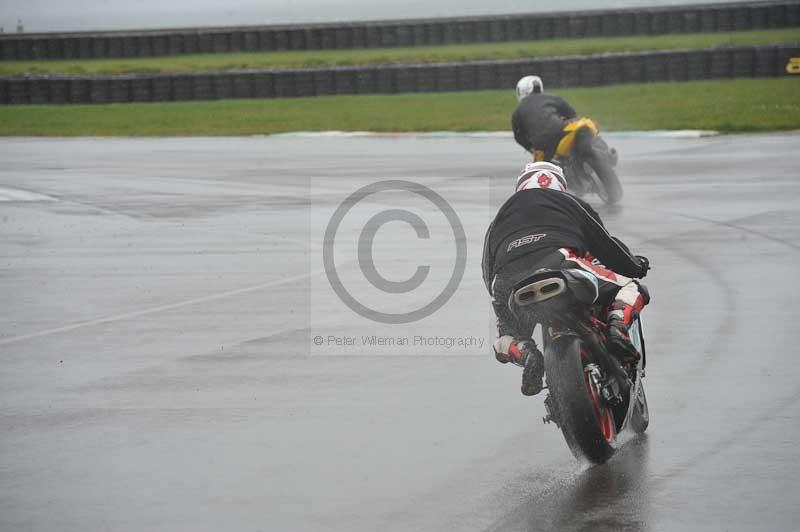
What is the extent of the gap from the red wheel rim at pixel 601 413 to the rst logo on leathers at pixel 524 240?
732mm

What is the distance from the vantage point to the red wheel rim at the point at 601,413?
6141mm

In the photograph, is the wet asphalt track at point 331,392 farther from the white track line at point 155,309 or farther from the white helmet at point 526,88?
the white helmet at point 526,88

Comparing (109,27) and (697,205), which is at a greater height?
(697,205)

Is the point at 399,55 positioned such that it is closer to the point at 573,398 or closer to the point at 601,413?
the point at 601,413

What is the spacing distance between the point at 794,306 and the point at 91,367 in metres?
4.91

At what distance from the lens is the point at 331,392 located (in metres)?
7.98

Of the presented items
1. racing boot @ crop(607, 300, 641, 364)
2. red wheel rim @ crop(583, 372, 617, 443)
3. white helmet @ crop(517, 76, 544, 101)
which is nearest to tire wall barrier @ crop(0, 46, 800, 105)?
white helmet @ crop(517, 76, 544, 101)

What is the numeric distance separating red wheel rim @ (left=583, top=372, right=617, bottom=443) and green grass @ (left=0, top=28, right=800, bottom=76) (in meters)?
29.9

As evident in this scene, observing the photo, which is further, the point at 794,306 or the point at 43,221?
the point at 43,221

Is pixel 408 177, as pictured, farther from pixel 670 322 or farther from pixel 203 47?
pixel 203 47

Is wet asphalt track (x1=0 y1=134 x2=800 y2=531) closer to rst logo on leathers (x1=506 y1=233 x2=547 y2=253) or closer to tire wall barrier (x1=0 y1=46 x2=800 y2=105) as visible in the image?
A: rst logo on leathers (x1=506 y1=233 x2=547 y2=253)

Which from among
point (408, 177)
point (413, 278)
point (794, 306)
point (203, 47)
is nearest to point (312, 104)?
point (203, 47)

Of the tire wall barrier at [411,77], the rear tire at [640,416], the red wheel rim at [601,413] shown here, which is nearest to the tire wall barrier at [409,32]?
the tire wall barrier at [411,77]

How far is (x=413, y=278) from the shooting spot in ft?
38.4
